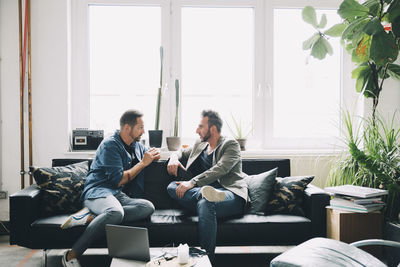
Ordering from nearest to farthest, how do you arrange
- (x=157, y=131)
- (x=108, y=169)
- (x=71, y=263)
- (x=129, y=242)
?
(x=129, y=242) → (x=71, y=263) → (x=108, y=169) → (x=157, y=131)

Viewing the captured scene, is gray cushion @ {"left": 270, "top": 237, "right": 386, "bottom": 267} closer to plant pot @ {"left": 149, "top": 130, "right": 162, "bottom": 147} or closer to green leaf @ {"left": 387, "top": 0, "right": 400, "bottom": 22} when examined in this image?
green leaf @ {"left": 387, "top": 0, "right": 400, "bottom": 22}

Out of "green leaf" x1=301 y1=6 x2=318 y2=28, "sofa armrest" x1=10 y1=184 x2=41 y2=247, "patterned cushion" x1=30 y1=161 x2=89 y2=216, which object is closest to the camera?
"sofa armrest" x1=10 y1=184 x2=41 y2=247

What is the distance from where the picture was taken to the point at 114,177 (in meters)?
2.66

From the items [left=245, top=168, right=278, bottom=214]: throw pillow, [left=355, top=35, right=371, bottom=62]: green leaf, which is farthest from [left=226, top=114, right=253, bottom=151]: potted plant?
[left=355, top=35, right=371, bottom=62]: green leaf

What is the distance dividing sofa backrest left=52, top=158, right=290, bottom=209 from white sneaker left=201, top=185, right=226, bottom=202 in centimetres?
59

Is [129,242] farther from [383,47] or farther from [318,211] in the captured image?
[383,47]

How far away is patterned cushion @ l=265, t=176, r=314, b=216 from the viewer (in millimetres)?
2814

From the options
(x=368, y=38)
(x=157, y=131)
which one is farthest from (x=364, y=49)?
(x=157, y=131)

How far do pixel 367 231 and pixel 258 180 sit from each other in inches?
34.9

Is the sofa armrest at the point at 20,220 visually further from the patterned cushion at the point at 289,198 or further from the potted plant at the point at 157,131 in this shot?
the patterned cushion at the point at 289,198

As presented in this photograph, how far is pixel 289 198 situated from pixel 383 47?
1315 mm

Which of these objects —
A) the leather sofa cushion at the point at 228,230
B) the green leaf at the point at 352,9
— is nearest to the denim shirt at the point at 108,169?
the leather sofa cushion at the point at 228,230

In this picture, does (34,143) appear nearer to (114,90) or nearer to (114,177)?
(114,90)

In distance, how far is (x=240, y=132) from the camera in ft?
11.9
